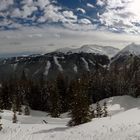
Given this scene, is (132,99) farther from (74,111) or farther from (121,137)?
(121,137)

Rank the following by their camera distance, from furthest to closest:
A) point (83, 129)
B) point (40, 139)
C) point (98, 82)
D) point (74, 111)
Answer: point (98, 82), point (74, 111), point (83, 129), point (40, 139)

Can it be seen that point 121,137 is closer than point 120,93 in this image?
Yes

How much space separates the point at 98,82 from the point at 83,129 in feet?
307

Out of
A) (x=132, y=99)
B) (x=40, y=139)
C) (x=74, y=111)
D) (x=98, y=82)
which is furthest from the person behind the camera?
(x=98, y=82)

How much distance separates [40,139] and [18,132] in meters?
4.35

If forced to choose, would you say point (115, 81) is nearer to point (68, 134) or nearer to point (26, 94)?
point (26, 94)

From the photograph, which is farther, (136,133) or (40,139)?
(40,139)

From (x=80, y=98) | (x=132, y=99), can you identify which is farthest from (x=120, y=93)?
(x=80, y=98)

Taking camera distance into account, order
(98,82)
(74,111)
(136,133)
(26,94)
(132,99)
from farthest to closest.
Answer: (98,82)
(26,94)
(132,99)
(74,111)
(136,133)

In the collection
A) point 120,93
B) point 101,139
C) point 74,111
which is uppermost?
point 101,139

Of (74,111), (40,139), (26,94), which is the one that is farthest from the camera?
(26,94)

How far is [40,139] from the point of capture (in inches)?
1131

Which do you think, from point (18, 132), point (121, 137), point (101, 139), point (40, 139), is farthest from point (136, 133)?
point (18, 132)

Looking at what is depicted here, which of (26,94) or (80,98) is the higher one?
(80,98)
